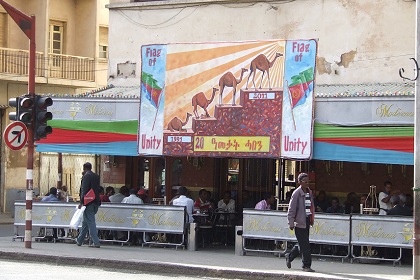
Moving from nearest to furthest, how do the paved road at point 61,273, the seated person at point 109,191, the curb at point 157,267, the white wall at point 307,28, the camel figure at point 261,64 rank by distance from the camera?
the paved road at point 61,273
the curb at point 157,267
the camel figure at point 261,64
the white wall at point 307,28
the seated person at point 109,191

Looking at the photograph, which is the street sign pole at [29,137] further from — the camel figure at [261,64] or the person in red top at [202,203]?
the camel figure at [261,64]

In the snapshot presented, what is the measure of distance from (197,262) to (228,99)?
3918mm

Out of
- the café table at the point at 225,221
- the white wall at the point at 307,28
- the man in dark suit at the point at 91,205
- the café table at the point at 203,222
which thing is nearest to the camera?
the man in dark suit at the point at 91,205

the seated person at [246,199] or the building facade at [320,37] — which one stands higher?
the building facade at [320,37]

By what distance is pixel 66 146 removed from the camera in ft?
72.3

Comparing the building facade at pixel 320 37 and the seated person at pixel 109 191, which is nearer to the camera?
the building facade at pixel 320 37

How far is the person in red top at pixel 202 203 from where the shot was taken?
72.5ft

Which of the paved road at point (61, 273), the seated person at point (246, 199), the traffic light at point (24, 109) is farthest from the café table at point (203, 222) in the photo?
the traffic light at point (24, 109)

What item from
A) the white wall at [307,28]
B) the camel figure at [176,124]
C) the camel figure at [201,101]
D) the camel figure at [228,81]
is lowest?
the camel figure at [176,124]

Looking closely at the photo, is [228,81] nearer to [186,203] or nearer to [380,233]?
[186,203]

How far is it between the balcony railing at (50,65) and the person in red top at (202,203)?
51.6ft

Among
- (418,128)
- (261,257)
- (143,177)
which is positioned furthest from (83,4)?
(418,128)

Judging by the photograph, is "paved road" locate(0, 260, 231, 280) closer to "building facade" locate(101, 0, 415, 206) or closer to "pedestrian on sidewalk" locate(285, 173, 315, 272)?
"pedestrian on sidewalk" locate(285, 173, 315, 272)

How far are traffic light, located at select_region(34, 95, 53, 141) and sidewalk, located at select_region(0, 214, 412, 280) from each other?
91.4 inches
